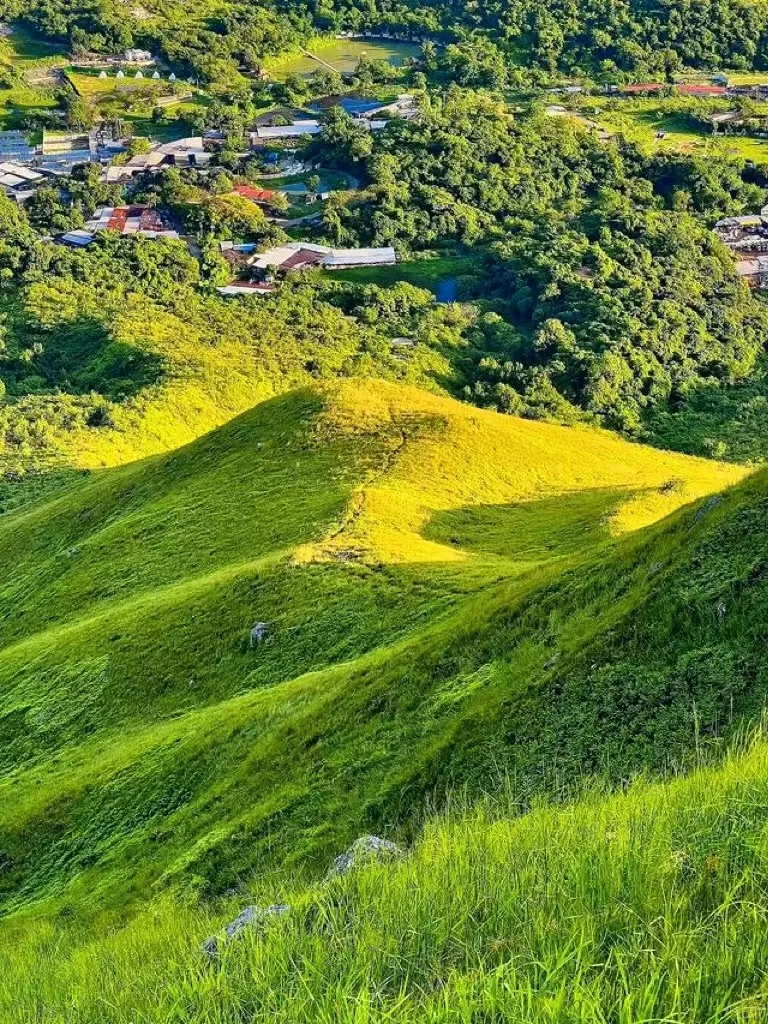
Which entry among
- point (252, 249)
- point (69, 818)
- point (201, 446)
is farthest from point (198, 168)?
point (69, 818)

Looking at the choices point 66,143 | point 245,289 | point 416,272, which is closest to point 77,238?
point 245,289

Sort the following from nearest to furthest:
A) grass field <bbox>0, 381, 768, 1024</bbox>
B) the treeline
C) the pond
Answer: grass field <bbox>0, 381, 768, 1024</bbox>, the treeline, the pond

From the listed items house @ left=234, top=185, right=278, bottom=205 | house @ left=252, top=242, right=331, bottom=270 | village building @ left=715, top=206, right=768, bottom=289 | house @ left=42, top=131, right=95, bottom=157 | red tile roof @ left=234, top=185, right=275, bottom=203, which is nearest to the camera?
house @ left=252, top=242, right=331, bottom=270

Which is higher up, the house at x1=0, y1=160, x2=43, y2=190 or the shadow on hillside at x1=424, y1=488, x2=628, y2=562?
the house at x1=0, y1=160, x2=43, y2=190

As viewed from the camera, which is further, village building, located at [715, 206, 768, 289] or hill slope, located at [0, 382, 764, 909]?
village building, located at [715, 206, 768, 289]

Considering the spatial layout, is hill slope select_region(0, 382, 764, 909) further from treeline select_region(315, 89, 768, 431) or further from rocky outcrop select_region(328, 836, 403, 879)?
treeline select_region(315, 89, 768, 431)

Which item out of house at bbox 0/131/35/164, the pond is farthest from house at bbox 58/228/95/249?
the pond
